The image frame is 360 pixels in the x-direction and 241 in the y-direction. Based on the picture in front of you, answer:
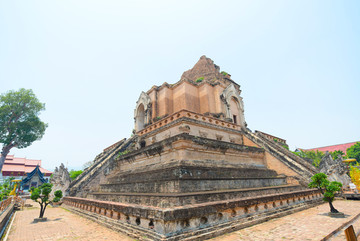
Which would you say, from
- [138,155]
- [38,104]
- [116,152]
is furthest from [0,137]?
[138,155]

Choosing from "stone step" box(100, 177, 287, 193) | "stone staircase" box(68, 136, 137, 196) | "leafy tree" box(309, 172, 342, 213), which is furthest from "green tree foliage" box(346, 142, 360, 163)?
"stone staircase" box(68, 136, 137, 196)

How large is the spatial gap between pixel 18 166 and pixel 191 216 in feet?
150

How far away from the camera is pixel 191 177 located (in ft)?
23.5

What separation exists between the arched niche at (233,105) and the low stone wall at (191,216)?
9.99 meters

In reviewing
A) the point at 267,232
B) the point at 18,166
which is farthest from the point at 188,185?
the point at 18,166

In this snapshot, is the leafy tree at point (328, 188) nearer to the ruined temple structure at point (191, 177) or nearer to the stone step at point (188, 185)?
the ruined temple structure at point (191, 177)

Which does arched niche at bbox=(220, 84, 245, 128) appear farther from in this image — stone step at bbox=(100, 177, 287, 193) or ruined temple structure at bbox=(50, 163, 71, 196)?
ruined temple structure at bbox=(50, 163, 71, 196)

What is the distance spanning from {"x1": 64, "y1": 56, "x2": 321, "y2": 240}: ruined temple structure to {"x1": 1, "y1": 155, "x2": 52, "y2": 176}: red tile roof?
30111 millimetres

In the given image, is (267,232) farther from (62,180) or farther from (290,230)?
(62,180)

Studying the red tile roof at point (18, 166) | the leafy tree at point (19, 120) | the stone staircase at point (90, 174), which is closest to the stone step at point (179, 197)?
the stone staircase at point (90, 174)

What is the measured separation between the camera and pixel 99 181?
14.4 m

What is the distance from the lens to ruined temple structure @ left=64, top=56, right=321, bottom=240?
5.20 meters

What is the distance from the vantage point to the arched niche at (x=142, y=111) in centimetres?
1789

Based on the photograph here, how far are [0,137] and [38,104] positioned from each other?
6.89m
